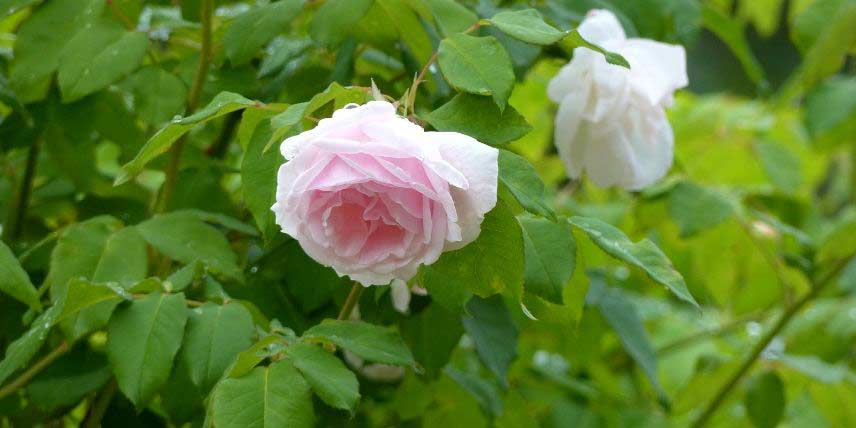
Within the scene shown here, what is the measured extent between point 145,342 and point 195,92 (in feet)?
0.97

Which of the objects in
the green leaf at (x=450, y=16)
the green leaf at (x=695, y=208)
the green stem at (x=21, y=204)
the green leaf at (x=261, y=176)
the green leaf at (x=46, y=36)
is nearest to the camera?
the green leaf at (x=261, y=176)

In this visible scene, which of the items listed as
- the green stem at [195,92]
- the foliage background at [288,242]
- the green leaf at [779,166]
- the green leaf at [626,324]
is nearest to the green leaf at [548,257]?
the foliage background at [288,242]

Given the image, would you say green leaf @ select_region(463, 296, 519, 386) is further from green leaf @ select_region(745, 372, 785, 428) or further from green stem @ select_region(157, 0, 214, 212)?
green leaf @ select_region(745, 372, 785, 428)

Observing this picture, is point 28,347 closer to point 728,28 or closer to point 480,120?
point 480,120

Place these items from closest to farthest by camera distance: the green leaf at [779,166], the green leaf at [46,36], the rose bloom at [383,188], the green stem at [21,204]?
the rose bloom at [383,188]
the green leaf at [46,36]
the green stem at [21,204]
the green leaf at [779,166]

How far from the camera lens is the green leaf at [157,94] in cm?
100

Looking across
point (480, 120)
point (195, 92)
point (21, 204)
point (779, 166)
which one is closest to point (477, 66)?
point (480, 120)

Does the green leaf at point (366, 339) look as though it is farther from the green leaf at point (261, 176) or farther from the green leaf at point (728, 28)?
the green leaf at point (728, 28)

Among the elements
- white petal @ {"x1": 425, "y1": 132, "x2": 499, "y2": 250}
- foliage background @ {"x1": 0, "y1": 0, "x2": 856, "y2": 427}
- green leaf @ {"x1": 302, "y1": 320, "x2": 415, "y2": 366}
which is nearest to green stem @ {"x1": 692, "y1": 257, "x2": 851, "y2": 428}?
foliage background @ {"x1": 0, "y1": 0, "x2": 856, "y2": 427}

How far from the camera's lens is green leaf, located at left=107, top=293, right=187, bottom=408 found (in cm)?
80

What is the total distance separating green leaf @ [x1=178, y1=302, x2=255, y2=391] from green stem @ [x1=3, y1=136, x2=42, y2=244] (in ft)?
1.25

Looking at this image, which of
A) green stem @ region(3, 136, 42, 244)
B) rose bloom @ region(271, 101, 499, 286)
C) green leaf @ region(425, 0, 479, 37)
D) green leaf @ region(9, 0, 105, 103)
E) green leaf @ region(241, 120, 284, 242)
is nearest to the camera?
rose bloom @ region(271, 101, 499, 286)

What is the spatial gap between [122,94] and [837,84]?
3.19 ft

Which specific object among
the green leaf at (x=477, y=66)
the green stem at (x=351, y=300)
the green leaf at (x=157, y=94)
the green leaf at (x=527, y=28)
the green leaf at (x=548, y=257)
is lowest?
the green stem at (x=351, y=300)
